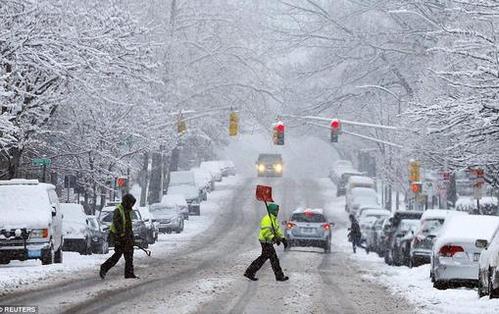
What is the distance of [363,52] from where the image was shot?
6431 centimetres

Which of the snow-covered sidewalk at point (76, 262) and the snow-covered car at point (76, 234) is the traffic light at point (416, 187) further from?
the snow-covered car at point (76, 234)

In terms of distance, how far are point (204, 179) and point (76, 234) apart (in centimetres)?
4887

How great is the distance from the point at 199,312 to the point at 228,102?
180ft

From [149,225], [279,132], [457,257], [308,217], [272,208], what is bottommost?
[457,257]

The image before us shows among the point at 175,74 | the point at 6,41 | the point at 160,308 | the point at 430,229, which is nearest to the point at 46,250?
the point at 6,41

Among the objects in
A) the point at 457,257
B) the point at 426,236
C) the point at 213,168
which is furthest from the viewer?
the point at 213,168

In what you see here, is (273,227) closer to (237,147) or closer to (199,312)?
(199,312)

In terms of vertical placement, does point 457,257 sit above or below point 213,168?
below

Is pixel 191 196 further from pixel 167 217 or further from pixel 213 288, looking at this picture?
pixel 213 288

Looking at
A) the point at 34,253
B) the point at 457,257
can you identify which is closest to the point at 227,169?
the point at 34,253

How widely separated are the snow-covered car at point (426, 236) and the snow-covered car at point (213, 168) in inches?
2525

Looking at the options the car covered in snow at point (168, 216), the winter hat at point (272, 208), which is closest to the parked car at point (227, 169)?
the car covered in snow at point (168, 216)

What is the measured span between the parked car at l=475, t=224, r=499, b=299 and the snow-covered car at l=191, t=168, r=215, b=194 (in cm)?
6158

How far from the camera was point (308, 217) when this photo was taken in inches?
1748
